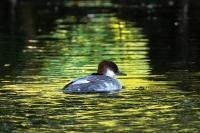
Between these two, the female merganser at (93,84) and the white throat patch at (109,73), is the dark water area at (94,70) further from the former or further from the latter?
the white throat patch at (109,73)

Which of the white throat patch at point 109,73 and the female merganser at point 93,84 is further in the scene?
the white throat patch at point 109,73

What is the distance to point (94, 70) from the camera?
19.7 m

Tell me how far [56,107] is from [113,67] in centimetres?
361

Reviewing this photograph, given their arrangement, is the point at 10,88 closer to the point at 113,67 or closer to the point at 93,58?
the point at 113,67

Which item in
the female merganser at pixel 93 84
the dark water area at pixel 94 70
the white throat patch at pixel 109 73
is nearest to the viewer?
the dark water area at pixel 94 70

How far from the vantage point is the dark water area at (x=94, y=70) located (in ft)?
41.5

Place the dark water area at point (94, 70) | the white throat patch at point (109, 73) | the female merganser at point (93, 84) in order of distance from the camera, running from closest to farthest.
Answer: the dark water area at point (94, 70) → the female merganser at point (93, 84) → the white throat patch at point (109, 73)

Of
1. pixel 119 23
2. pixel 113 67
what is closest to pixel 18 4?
pixel 119 23

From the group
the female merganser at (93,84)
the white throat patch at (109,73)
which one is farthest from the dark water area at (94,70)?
the white throat patch at (109,73)

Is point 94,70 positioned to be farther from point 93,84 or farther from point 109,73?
point 93,84

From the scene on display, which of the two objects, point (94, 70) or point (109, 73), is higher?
point (109, 73)

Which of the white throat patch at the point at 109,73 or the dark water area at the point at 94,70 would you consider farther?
the white throat patch at the point at 109,73

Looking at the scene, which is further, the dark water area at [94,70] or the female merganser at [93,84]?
the female merganser at [93,84]

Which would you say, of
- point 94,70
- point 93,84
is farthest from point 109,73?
point 94,70
